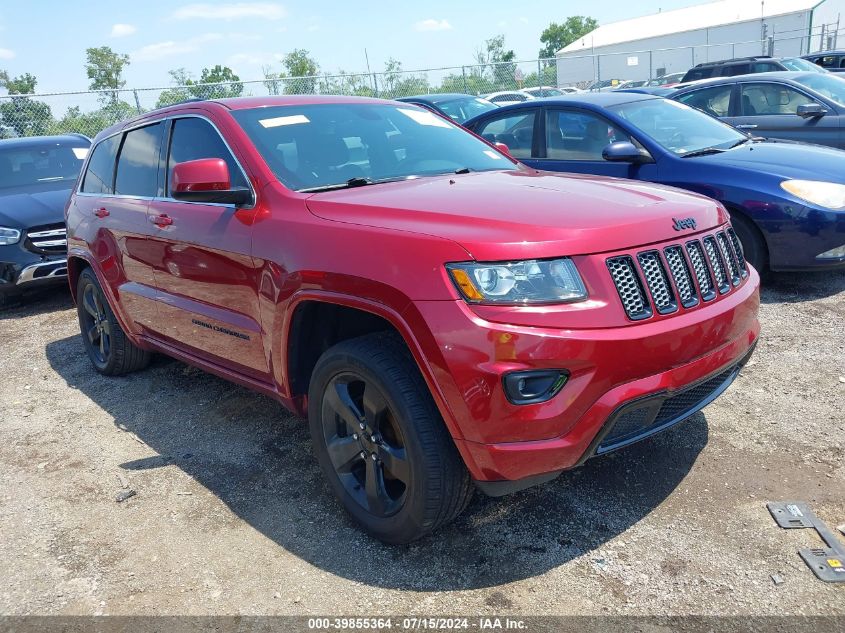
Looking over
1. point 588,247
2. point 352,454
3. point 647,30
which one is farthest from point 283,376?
point 647,30

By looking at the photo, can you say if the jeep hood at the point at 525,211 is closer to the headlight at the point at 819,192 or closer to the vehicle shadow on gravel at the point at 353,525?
the vehicle shadow on gravel at the point at 353,525

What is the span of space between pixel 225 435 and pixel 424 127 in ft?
6.66

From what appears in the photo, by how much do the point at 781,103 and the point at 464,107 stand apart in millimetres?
5748

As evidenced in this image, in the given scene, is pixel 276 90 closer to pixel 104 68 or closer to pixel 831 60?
pixel 831 60

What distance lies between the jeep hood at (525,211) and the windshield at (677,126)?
3030 millimetres

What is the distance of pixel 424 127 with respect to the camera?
403cm

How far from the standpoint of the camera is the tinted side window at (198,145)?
11.4 feet

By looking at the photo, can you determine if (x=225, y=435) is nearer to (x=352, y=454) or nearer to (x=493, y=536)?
(x=352, y=454)

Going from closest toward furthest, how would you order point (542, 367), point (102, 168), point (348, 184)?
1. point (542, 367)
2. point (348, 184)
3. point (102, 168)

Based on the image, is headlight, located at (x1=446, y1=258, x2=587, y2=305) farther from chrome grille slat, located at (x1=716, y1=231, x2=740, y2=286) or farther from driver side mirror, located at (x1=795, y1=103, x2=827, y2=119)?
driver side mirror, located at (x1=795, y1=103, x2=827, y2=119)

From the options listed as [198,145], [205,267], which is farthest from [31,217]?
[205,267]

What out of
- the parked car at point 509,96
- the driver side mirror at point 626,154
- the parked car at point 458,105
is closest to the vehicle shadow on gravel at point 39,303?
the driver side mirror at point 626,154

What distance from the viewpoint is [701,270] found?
2777 millimetres

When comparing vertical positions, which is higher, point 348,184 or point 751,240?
point 348,184
